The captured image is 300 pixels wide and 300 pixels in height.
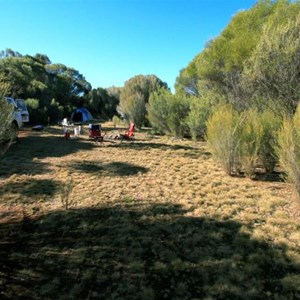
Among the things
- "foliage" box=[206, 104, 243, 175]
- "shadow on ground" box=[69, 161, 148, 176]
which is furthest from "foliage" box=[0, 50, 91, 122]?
"foliage" box=[206, 104, 243, 175]

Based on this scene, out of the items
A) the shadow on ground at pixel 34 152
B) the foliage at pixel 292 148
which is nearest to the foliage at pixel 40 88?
the shadow on ground at pixel 34 152

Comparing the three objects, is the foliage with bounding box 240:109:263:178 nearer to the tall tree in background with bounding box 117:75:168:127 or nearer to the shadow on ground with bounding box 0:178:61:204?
the shadow on ground with bounding box 0:178:61:204

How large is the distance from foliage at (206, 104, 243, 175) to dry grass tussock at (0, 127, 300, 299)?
526mm

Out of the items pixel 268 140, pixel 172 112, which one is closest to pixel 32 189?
pixel 268 140

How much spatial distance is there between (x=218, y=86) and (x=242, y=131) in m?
7.07

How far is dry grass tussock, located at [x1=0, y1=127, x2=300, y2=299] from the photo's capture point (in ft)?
10.9

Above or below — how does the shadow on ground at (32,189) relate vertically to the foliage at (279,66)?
below

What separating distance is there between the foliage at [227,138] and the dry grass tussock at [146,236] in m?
0.53

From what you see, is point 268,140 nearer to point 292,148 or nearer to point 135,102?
point 292,148

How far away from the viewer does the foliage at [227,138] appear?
7.66m

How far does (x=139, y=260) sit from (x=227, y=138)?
482 centimetres

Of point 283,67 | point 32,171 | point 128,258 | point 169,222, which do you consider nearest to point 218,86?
point 283,67

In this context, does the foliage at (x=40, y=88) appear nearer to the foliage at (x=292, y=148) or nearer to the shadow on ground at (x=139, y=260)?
the shadow on ground at (x=139, y=260)

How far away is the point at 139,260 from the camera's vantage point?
3.83 metres
